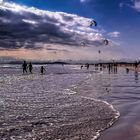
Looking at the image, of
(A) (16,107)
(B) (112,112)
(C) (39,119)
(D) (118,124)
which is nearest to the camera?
(D) (118,124)

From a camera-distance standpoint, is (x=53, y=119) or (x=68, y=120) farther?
(x=53, y=119)

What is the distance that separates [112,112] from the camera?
1593cm

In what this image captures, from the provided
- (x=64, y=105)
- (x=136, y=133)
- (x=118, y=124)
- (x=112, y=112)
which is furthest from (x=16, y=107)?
(x=136, y=133)

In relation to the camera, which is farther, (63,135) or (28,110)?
(28,110)

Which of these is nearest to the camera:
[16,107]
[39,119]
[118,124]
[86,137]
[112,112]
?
[86,137]

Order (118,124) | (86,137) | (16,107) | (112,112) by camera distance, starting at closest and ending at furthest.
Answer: (86,137), (118,124), (112,112), (16,107)

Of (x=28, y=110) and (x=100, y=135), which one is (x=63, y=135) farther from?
(x=28, y=110)

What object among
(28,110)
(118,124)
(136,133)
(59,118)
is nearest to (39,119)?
(59,118)

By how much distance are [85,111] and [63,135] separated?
4.90 m

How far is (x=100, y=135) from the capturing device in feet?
37.9

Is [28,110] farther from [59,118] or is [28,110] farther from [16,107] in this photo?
[59,118]

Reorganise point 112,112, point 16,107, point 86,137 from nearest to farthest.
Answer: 1. point 86,137
2. point 112,112
3. point 16,107

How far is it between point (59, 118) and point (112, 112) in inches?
116

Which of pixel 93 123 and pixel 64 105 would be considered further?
pixel 64 105
